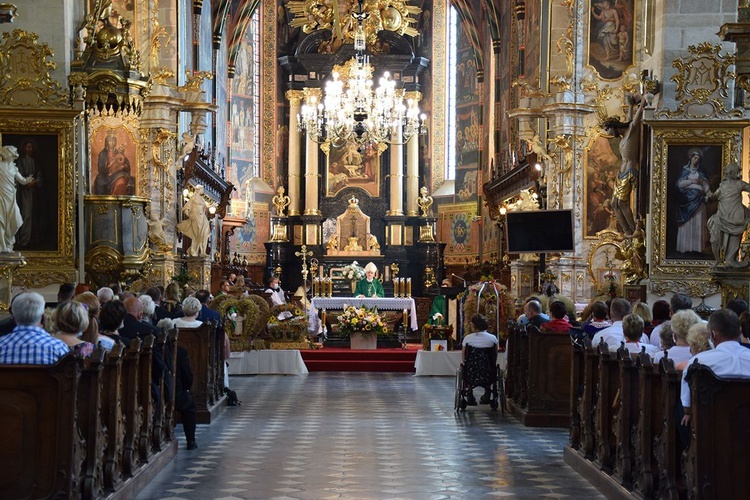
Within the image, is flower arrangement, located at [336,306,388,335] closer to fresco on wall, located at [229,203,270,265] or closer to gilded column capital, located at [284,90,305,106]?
fresco on wall, located at [229,203,270,265]

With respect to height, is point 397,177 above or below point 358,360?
above

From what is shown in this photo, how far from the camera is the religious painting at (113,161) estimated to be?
19.2 m

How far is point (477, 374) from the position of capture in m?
13.8

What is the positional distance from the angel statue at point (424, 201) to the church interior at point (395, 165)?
69mm

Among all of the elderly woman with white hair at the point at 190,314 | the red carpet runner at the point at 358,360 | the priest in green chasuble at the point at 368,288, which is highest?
the elderly woman with white hair at the point at 190,314

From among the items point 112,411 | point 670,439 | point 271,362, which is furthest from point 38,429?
point 271,362

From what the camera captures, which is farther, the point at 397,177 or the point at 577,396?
the point at 397,177

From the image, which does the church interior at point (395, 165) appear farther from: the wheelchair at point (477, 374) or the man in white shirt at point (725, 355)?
the man in white shirt at point (725, 355)

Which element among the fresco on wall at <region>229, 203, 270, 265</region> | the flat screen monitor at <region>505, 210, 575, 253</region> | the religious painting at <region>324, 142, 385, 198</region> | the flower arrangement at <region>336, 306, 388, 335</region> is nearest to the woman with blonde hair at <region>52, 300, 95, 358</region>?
the flat screen monitor at <region>505, 210, 575, 253</region>

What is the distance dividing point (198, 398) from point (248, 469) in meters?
3.36

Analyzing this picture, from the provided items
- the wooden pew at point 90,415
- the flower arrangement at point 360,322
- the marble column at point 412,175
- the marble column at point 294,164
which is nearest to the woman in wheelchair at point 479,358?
the wooden pew at point 90,415

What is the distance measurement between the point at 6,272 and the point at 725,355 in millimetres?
8864

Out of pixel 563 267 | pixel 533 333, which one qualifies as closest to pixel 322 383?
pixel 563 267

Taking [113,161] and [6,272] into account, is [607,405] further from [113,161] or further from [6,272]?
[113,161]
